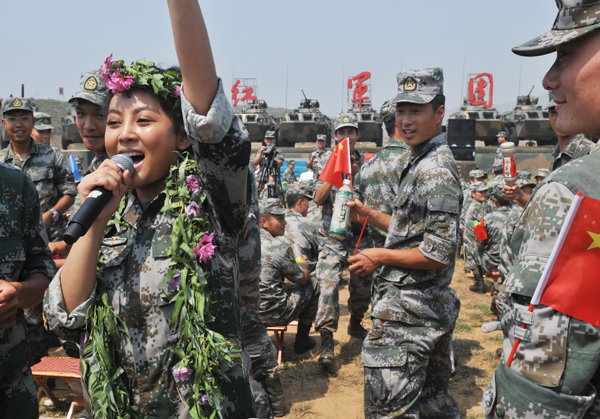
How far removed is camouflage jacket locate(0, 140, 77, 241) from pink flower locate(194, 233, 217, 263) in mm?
5315

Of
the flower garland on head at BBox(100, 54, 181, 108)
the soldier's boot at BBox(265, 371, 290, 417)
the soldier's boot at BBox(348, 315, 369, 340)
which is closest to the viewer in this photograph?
the flower garland on head at BBox(100, 54, 181, 108)

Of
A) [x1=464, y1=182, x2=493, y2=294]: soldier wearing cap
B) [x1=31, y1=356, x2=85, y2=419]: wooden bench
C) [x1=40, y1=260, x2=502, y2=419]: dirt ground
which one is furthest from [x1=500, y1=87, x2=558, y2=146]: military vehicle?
[x1=31, y1=356, x2=85, y2=419]: wooden bench

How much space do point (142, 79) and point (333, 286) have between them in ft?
16.0

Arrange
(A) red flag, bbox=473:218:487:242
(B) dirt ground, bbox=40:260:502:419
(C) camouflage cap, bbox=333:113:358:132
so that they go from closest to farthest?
(B) dirt ground, bbox=40:260:502:419 < (C) camouflage cap, bbox=333:113:358:132 < (A) red flag, bbox=473:218:487:242

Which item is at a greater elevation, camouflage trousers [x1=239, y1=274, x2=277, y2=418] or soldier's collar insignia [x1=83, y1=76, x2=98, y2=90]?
soldier's collar insignia [x1=83, y1=76, x2=98, y2=90]

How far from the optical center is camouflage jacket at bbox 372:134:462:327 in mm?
3146

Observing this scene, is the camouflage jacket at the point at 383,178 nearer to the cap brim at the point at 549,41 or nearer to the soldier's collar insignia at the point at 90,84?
the soldier's collar insignia at the point at 90,84

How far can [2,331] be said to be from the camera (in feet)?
7.47

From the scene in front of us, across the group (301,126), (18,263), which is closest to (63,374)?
(18,263)

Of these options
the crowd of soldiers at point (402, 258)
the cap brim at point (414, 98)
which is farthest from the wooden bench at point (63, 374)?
the cap brim at point (414, 98)

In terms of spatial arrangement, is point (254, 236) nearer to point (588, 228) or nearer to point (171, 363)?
point (171, 363)

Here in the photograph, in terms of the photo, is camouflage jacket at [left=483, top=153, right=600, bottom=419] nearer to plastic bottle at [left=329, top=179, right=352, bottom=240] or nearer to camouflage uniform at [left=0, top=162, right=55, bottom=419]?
camouflage uniform at [left=0, top=162, right=55, bottom=419]

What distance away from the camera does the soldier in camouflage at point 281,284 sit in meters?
5.68

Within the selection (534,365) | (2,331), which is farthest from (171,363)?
(534,365)
